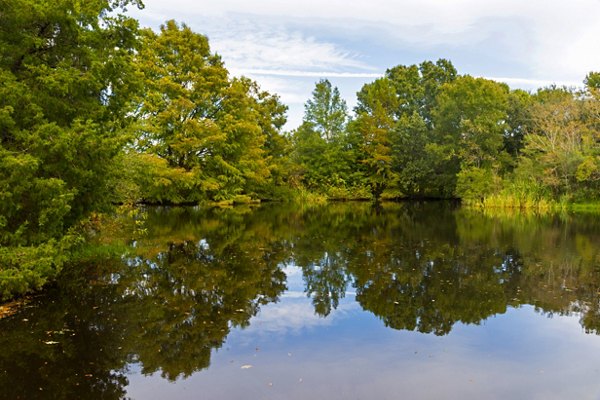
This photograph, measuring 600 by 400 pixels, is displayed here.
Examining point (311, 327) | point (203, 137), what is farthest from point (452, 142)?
point (311, 327)

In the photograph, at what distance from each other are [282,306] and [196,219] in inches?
643

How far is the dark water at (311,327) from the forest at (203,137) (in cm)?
145

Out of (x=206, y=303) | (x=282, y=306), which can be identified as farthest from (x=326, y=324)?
(x=206, y=303)

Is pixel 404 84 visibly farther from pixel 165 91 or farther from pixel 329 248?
pixel 329 248

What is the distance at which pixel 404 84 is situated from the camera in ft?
178

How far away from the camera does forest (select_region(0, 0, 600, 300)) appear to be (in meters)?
7.86

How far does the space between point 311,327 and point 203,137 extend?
2741 cm

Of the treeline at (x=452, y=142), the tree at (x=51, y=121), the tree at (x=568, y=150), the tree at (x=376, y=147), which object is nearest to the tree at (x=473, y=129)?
the treeline at (x=452, y=142)

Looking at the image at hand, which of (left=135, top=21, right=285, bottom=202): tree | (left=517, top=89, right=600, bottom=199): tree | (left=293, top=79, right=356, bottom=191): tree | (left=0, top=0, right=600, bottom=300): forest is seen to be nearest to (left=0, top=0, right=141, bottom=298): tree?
(left=0, top=0, right=600, bottom=300): forest

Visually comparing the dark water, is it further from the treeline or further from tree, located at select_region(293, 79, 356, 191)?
tree, located at select_region(293, 79, 356, 191)

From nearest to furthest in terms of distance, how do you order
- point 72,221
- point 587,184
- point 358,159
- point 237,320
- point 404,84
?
1. point 237,320
2. point 72,221
3. point 587,184
4. point 358,159
5. point 404,84

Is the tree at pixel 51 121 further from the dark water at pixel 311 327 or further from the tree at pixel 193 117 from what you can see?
the tree at pixel 193 117

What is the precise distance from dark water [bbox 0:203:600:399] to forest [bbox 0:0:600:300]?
1.45m

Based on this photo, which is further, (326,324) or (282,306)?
(282,306)
